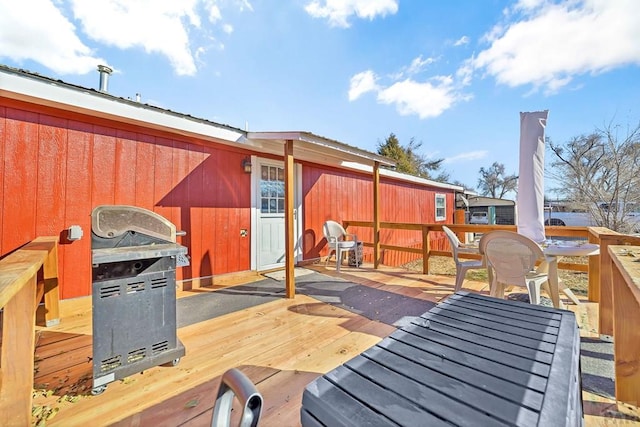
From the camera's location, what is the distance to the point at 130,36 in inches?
191

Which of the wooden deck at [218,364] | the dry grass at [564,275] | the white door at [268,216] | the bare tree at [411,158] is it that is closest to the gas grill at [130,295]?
the wooden deck at [218,364]

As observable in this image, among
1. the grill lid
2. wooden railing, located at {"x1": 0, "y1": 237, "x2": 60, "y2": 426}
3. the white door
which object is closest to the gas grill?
the grill lid

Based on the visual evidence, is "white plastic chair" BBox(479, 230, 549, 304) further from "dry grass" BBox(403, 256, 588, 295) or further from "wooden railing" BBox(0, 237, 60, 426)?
"wooden railing" BBox(0, 237, 60, 426)

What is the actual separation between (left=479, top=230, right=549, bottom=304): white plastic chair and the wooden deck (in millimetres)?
556

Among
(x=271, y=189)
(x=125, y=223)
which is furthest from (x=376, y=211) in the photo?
A: (x=125, y=223)

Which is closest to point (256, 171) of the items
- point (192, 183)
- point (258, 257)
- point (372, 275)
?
point (192, 183)

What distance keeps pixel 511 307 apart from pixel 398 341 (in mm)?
950

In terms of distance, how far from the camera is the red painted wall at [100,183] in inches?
112

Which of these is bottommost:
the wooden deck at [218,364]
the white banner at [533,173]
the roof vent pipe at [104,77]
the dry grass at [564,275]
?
the dry grass at [564,275]

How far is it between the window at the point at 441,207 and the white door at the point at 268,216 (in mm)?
8169

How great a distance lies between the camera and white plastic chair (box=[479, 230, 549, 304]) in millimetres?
2654

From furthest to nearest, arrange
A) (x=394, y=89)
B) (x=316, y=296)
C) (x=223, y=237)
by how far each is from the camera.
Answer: (x=394, y=89), (x=223, y=237), (x=316, y=296)

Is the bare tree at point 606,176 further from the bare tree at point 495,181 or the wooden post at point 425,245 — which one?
the bare tree at point 495,181

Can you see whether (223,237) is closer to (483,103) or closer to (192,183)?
(192,183)
